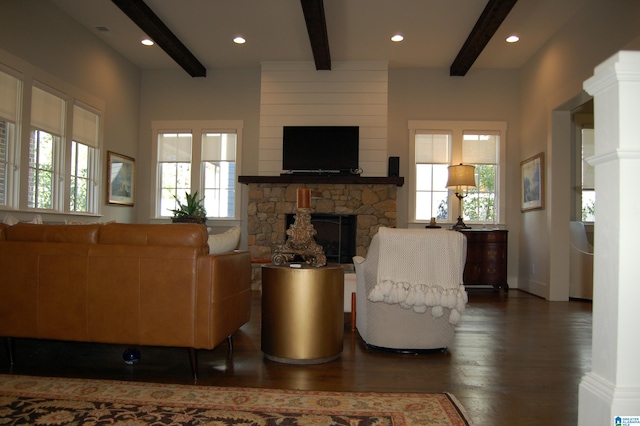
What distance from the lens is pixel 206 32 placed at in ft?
19.6

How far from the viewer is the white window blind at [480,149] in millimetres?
6996

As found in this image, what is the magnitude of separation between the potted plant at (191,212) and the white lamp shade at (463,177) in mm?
3630

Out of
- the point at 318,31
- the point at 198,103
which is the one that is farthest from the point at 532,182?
the point at 198,103

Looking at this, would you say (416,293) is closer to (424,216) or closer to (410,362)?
(410,362)

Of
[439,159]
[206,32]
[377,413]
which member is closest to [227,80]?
[206,32]

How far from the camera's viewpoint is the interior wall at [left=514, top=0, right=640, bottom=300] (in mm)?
4625

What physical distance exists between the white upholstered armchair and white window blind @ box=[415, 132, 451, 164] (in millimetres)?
4297

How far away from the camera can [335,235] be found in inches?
272

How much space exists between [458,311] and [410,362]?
43 cm

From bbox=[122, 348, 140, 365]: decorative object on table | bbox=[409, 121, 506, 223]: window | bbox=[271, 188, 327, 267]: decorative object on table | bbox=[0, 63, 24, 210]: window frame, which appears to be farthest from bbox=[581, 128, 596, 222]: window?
bbox=[0, 63, 24, 210]: window frame

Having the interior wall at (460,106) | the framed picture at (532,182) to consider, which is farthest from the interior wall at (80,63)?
the framed picture at (532,182)

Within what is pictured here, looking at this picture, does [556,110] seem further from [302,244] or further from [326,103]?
[302,244]

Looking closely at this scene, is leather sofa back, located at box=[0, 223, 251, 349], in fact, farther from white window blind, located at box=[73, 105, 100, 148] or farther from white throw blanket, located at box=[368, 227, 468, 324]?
white window blind, located at box=[73, 105, 100, 148]

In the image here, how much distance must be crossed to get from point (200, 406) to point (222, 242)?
988mm
